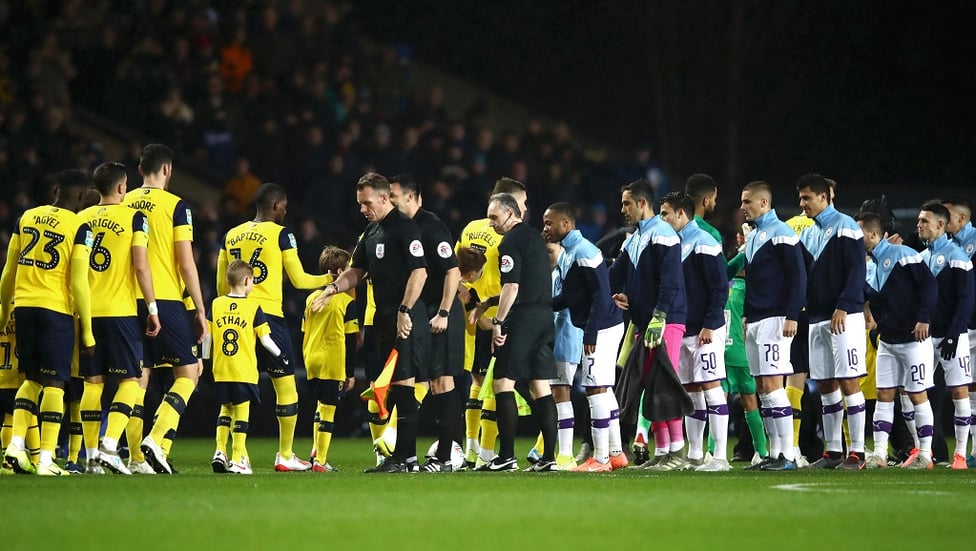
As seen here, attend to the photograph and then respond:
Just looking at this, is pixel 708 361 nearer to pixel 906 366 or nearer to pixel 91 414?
pixel 906 366

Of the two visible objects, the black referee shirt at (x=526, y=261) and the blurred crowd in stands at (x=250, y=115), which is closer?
the black referee shirt at (x=526, y=261)

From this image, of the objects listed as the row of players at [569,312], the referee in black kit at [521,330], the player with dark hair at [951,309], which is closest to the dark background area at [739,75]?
the player with dark hair at [951,309]

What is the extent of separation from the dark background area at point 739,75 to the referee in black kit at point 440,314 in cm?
1366

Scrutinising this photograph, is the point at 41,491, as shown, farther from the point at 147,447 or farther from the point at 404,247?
the point at 404,247

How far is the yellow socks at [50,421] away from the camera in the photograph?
1118 cm

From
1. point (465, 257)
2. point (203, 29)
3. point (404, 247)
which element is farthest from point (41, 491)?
point (203, 29)

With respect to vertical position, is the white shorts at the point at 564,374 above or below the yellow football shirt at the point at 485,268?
below

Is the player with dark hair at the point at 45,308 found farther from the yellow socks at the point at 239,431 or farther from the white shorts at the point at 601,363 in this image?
the white shorts at the point at 601,363

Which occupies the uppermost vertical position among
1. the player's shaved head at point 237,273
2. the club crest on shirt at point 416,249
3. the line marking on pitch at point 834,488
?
the club crest on shirt at point 416,249

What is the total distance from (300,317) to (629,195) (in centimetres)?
700

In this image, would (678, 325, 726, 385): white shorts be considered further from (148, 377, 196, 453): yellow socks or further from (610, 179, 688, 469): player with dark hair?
(148, 377, 196, 453): yellow socks

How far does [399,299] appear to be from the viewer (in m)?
11.5

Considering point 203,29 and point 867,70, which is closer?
point 203,29

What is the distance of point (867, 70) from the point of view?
81.5 ft
